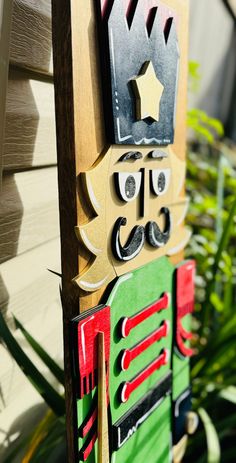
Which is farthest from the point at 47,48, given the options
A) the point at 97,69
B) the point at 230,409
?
the point at 230,409

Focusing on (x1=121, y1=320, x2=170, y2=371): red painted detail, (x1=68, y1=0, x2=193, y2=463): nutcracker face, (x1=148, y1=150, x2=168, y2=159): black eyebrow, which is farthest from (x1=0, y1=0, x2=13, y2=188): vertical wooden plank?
(x1=121, y1=320, x2=170, y2=371): red painted detail

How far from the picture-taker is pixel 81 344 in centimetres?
64

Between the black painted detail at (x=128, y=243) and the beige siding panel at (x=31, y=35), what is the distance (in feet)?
0.98

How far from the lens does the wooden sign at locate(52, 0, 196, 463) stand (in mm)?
625

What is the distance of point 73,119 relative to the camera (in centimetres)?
61

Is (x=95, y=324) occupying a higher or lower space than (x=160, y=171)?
lower

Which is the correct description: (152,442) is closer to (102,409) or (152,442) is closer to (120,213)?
(102,409)

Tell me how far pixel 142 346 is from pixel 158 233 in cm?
20

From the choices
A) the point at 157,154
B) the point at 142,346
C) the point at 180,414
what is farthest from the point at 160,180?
the point at 180,414

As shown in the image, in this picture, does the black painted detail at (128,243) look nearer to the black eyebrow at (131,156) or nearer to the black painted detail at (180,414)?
the black eyebrow at (131,156)

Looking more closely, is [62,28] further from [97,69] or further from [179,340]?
[179,340]

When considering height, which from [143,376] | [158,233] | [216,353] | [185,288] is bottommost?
[216,353]

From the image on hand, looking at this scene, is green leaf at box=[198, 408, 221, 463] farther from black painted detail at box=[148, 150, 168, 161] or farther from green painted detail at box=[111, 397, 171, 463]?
black painted detail at box=[148, 150, 168, 161]

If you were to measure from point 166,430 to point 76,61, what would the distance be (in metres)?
0.72
